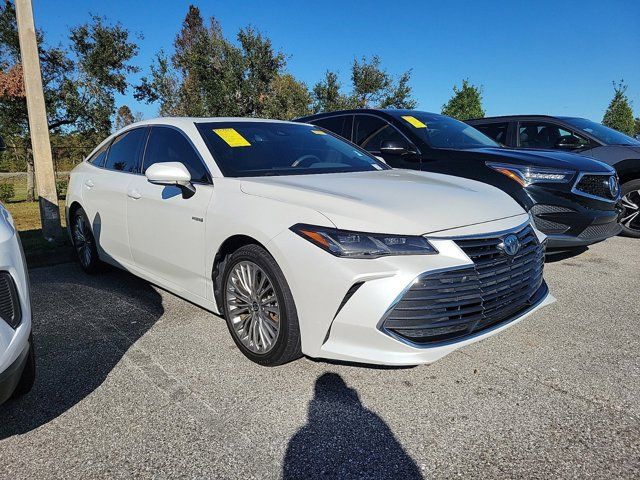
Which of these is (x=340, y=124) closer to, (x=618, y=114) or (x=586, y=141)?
(x=586, y=141)

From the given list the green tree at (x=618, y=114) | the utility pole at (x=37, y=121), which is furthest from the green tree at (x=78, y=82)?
the green tree at (x=618, y=114)

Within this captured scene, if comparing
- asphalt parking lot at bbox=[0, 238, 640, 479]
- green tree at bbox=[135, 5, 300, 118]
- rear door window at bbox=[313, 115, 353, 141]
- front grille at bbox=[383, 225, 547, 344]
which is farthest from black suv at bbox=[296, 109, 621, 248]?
green tree at bbox=[135, 5, 300, 118]

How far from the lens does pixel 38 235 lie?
20.3ft

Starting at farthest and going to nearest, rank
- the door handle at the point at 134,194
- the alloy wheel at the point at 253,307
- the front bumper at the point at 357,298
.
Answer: the door handle at the point at 134,194
the alloy wheel at the point at 253,307
the front bumper at the point at 357,298

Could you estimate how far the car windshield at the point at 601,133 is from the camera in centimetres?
650

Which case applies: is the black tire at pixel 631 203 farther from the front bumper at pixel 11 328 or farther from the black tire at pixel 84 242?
the front bumper at pixel 11 328

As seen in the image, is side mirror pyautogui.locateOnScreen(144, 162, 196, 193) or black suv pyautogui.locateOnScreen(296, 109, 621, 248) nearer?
side mirror pyautogui.locateOnScreen(144, 162, 196, 193)

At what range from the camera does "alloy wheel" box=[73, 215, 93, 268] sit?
4.55 metres

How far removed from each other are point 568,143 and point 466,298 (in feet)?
17.3

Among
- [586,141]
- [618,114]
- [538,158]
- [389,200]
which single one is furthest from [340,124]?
[618,114]

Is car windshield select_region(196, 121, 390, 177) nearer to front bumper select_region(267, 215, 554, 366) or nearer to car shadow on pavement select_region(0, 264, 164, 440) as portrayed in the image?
front bumper select_region(267, 215, 554, 366)

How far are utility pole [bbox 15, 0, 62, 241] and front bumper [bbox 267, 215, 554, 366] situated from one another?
4659 millimetres

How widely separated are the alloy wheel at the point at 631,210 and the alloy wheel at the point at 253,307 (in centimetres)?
594

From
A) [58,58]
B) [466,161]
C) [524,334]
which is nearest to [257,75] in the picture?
[58,58]
